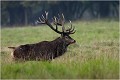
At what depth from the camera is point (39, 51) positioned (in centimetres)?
1186

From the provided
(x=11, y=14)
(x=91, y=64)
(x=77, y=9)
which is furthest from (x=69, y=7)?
(x=91, y=64)

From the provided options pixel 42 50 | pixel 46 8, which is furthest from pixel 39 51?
pixel 46 8

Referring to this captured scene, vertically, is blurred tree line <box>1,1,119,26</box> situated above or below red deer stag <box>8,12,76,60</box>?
above

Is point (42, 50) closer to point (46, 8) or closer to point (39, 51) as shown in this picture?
point (39, 51)

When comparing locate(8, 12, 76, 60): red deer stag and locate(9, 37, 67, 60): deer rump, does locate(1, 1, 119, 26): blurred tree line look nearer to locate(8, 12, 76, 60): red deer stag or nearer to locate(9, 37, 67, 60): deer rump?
locate(8, 12, 76, 60): red deer stag

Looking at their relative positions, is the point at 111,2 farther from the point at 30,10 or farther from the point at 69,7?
the point at 30,10

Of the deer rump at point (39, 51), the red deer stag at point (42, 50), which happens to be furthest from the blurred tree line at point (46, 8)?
the deer rump at point (39, 51)

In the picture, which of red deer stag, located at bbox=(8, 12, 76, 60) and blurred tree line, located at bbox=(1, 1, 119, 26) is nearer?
red deer stag, located at bbox=(8, 12, 76, 60)

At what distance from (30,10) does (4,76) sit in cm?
5687

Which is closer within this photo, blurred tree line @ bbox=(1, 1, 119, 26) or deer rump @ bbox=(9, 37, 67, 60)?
deer rump @ bbox=(9, 37, 67, 60)

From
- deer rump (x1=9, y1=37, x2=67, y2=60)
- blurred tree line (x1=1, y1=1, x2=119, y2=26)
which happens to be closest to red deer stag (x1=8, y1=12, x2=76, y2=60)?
deer rump (x1=9, y1=37, x2=67, y2=60)

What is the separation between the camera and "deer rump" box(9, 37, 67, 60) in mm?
11648

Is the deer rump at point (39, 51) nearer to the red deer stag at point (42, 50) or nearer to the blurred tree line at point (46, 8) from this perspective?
the red deer stag at point (42, 50)

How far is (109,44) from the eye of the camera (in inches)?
A: 779
